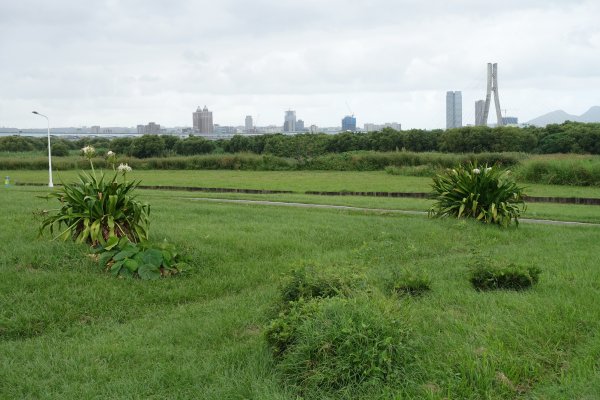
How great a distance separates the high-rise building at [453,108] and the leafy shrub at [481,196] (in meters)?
65.0

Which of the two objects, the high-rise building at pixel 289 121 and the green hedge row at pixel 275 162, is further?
the high-rise building at pixel 289 121

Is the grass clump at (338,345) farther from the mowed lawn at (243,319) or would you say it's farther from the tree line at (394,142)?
the tree line at (394,142)

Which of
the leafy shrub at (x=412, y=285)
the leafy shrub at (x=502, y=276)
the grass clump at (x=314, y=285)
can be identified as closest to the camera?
the grass clump at (x=314, y=285)

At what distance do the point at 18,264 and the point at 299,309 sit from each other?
4335 millimetres

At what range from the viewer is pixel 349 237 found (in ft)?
33.4

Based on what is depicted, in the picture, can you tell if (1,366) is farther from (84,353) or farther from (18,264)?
(18,264)

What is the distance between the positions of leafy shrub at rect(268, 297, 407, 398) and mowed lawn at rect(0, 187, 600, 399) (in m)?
0.14

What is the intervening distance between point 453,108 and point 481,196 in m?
67.0

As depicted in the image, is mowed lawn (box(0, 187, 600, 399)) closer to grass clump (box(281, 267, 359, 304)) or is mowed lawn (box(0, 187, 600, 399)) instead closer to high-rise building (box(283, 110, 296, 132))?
grass clump (box(281, 267, 359, 304))

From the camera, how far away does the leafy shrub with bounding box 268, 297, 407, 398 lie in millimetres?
4004

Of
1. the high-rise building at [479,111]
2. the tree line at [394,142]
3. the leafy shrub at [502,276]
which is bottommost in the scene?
the leafy shrub at [502,276]

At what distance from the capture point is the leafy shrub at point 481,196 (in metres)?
11.6

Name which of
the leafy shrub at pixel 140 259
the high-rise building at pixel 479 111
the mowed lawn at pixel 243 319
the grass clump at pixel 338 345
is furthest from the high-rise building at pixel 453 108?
the grass clump at pixel 338 345

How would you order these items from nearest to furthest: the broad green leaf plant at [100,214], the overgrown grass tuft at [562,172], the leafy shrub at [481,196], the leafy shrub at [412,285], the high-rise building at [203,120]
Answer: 1. the leafy shrub at [412,285]
2. the broad green leaf plant at [100,214]
3. the leafy shrub at [481,196]
4. the overgrown grass tuft at [562,172]
5. the high-rise building at [203,120]
